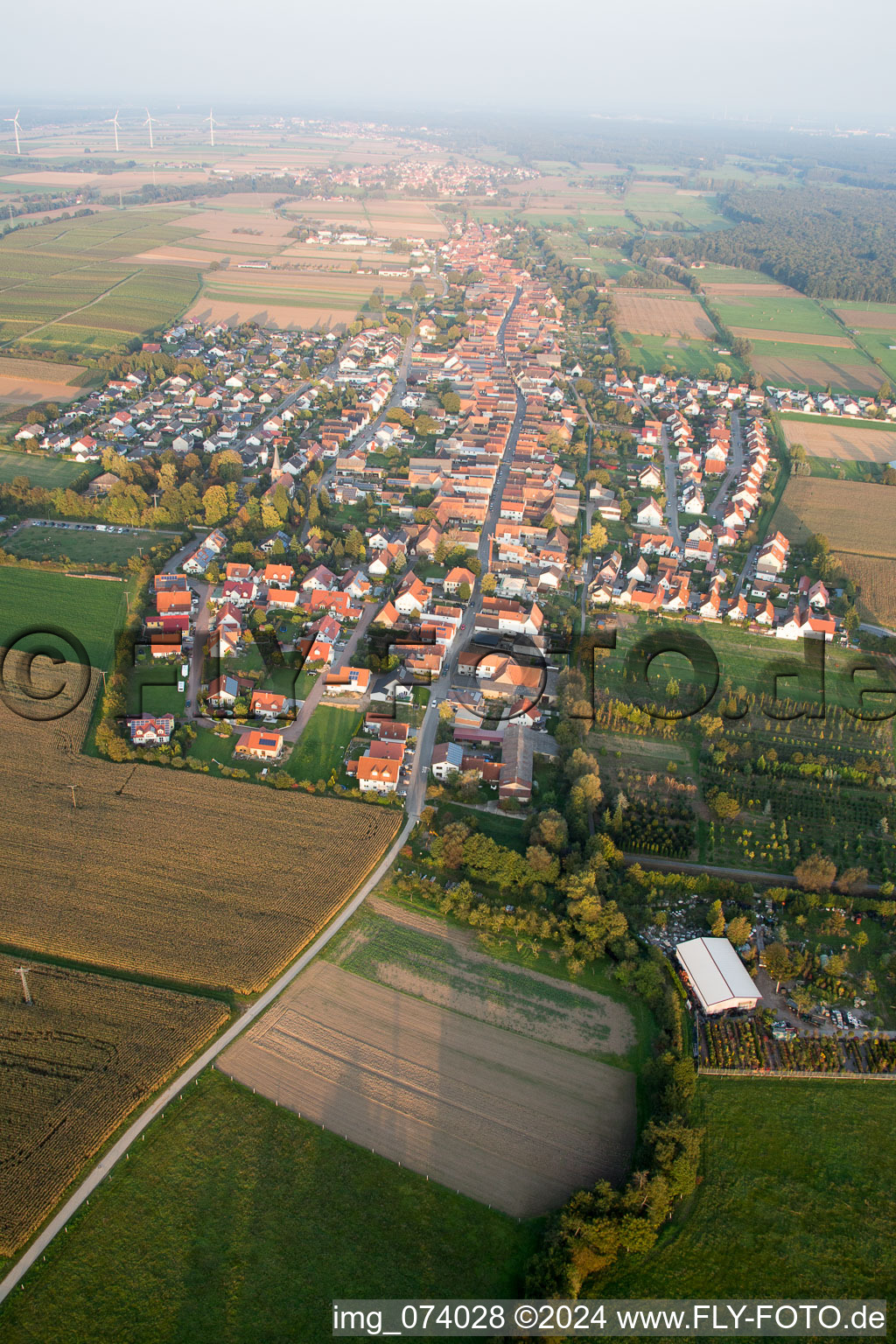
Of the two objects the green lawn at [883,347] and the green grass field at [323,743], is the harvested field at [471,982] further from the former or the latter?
the green lawn at [883,347]

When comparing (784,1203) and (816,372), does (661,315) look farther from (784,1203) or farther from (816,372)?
(784,1203)

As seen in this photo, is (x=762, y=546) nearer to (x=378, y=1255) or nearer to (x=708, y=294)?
(x=378, y=1255)

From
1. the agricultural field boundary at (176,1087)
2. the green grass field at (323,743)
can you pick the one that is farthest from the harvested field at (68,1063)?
the green grass field at (323,743)

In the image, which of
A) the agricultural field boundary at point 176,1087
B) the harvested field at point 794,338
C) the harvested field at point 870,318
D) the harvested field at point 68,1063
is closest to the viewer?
the agricultural field boundary at point 176,1087

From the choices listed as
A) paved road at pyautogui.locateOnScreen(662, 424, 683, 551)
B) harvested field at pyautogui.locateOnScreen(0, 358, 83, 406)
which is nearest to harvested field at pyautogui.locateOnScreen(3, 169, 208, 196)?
harvested field at pyautogui.locateOnScreen(0, 358, 83, 406)

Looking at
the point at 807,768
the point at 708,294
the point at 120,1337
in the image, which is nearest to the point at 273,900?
the point at 120,1337

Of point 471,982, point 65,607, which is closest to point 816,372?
point 65,607
